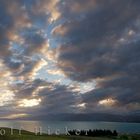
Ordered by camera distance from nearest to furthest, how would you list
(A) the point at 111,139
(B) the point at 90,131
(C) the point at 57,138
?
(C) the point at 57,138 → (A) the point at 111,139 → (B) the point at 90,131

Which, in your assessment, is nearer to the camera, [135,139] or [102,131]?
[135,139]

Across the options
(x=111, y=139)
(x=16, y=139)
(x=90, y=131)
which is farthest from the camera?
(x=90, y=131)

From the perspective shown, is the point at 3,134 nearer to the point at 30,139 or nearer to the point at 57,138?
the point at 30,139

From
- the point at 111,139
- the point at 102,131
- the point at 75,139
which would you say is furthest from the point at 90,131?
the point at 75,139

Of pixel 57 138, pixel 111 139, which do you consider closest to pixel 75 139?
pixel 57 138

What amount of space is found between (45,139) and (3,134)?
882cm

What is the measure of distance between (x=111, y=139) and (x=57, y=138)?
43.0 ft

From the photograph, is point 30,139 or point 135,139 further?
point 135,139

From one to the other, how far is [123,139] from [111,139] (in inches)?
137

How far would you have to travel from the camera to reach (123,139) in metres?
68.1

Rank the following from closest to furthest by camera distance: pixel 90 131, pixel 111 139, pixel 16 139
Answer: pixel 16 139
pixel 111 139
pixel 90 131

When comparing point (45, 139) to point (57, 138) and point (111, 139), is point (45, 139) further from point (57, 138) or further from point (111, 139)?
point (111, 139)

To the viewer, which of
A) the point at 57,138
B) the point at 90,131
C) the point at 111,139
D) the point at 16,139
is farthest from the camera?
the point at 90,131

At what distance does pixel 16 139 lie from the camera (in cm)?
5688
